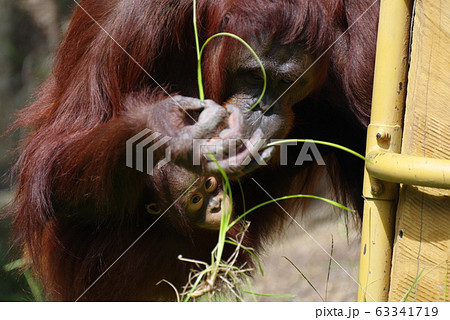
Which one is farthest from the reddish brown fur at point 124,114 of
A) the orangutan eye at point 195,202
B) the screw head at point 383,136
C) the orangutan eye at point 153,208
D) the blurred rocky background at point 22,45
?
the blurred rocky background at point 22,45

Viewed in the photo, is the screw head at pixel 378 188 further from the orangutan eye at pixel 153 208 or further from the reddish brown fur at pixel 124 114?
the orangutan eye at pixel 153 208

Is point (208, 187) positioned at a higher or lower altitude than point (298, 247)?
higher

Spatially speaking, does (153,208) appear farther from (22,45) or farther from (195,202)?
(22,45)

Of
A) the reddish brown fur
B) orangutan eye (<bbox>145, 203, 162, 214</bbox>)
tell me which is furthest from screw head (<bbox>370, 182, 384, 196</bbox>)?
orangutan eye (<bbox>145, 203, 162, 214</bbox>)

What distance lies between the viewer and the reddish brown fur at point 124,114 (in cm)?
236

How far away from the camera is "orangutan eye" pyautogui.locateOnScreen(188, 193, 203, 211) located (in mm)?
2537

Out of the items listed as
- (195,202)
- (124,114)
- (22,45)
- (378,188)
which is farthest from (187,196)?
(22,45)

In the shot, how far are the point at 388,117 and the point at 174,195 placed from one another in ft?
3.26

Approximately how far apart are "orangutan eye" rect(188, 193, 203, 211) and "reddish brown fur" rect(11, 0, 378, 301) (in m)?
0.19

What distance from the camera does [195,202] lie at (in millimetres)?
Result: 2547

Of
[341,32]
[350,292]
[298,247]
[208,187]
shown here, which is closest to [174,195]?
[208,187]

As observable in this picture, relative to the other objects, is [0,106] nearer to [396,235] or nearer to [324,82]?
[324,82]

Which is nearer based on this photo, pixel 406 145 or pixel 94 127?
pixel 406 145

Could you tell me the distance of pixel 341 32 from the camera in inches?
99.9
